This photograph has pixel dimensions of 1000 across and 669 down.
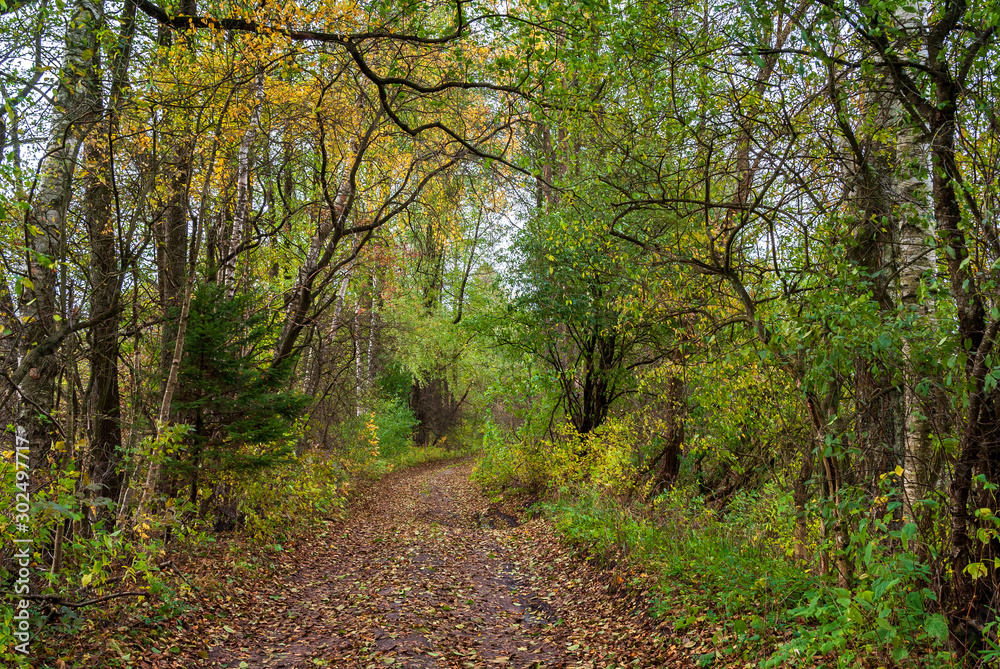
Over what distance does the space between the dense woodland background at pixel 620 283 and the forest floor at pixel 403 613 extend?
59 centimetres

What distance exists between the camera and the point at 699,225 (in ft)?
19.4

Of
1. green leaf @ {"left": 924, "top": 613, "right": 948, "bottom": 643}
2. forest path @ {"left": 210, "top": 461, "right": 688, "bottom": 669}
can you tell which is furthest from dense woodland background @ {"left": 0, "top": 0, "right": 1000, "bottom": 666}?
forest path @ {"left": 210, "top": 461, "right": 688, "bottom": 669}

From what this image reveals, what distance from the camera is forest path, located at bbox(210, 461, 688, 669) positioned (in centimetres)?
526

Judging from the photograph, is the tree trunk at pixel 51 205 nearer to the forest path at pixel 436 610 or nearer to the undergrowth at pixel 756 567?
the forest path at pixel 436 610

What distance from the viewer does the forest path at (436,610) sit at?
17.3 ft

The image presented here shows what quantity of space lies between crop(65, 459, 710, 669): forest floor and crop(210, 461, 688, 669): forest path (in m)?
0.02

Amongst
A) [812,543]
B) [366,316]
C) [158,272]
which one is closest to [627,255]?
[812,543]

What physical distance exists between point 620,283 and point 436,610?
5758 millimetres

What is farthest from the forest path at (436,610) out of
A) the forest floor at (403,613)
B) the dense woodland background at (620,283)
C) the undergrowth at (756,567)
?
the dense woodland background at (620,283)

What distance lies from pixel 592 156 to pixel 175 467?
6.40 m

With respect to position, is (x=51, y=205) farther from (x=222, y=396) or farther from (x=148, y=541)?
(x=148, y=541)

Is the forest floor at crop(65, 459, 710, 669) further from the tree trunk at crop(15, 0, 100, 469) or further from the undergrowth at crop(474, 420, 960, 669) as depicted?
the tree trunk at crop(15, 0, 100, 469)

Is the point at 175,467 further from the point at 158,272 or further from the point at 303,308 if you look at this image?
the point at 303,308

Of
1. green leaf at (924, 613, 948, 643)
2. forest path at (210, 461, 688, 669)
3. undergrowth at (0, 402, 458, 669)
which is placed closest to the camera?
green leaf at (924, 613, 948, 643)
